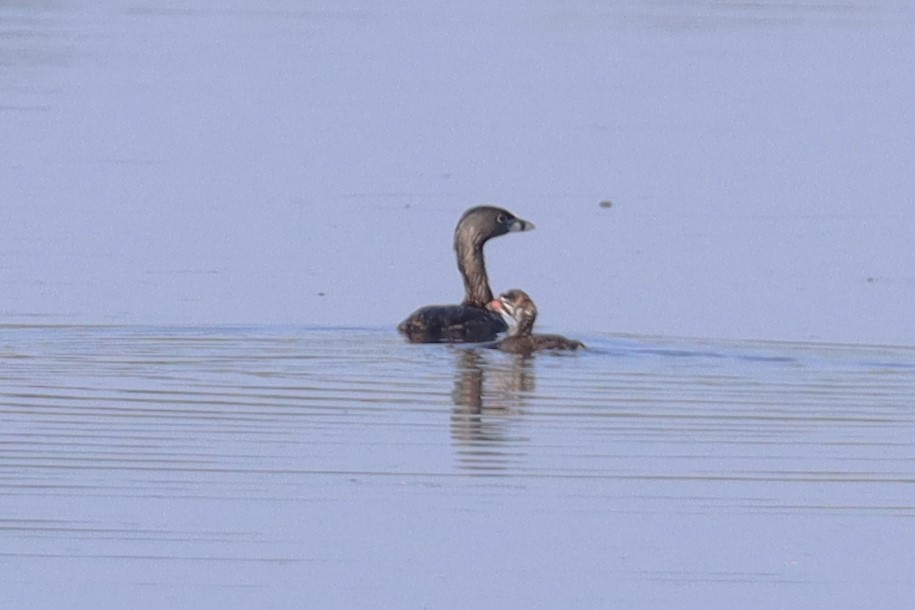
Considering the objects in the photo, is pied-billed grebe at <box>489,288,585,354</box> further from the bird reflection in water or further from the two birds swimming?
the bird reflection in water

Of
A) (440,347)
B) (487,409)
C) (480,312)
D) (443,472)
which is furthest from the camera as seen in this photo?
(480,312)

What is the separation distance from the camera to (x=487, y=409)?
472 inches

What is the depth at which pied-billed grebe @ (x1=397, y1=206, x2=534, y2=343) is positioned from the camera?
46.8ft

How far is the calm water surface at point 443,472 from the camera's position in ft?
28.9

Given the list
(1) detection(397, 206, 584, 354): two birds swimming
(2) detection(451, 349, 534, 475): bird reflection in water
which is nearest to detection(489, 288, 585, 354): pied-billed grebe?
(1) detection(397, 206, 584, 354): two birds swimming

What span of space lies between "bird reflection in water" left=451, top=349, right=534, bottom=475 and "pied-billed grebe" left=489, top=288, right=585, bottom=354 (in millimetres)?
125

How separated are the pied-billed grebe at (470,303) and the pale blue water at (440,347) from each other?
0.21m

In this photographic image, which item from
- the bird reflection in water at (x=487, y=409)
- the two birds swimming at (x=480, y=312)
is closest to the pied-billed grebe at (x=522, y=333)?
the two birds swimming at (x=480, y=312)

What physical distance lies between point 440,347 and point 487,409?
1997 mm

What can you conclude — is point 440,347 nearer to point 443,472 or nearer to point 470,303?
point 470,303

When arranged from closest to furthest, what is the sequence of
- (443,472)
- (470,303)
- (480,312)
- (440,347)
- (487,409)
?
(443,472), (487,409), (440,347), (480,312), (470,303)

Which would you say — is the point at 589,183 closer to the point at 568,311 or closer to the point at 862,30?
the point at 568,311

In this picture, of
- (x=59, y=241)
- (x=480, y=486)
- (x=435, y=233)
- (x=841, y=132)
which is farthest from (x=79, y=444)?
(x=841, y=132)

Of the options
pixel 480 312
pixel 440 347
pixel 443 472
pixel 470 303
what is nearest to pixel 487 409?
pixel 443 472
